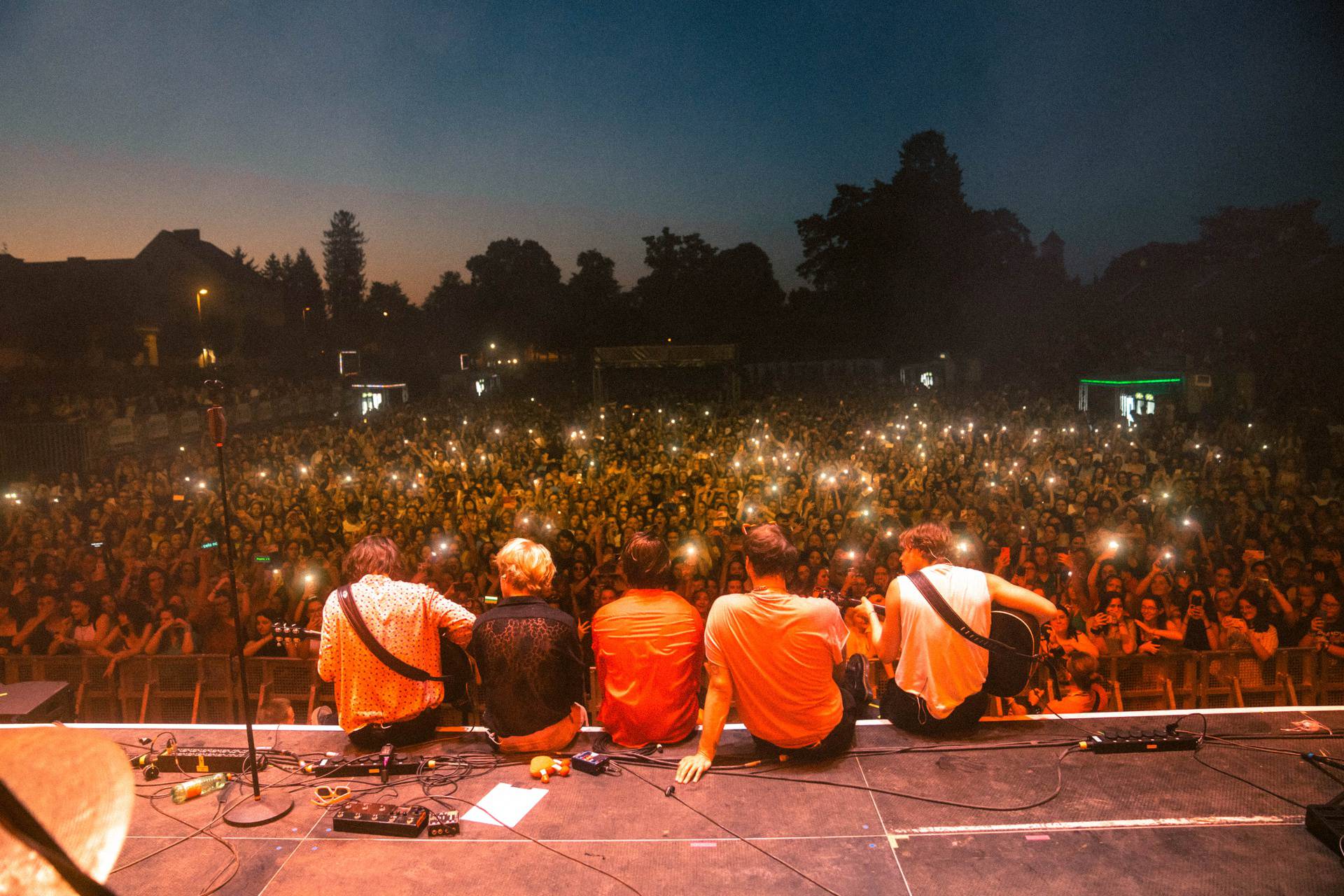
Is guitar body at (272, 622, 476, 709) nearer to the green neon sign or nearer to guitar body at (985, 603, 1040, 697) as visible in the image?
guitar body at (985, 603, 1040, 697)

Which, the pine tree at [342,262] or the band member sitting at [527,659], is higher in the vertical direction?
the pine tree at [342,262]

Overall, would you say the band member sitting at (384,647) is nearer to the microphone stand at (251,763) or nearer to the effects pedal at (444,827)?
the microphone stand at (251,763)

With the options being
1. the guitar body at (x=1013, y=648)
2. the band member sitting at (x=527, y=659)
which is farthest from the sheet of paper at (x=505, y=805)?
the guitar body at (x=1013, y=648)

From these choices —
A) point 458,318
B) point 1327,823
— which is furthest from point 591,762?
point 458,318

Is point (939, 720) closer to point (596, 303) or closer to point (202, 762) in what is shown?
point (202, 762)

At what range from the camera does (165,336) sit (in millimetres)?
27812

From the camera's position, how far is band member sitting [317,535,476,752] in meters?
2.95

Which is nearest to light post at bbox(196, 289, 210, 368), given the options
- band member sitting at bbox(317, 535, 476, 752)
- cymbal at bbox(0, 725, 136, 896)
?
band member sitting at bbox(317, 535, 476, 752)

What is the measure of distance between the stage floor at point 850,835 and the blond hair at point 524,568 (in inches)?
26.9

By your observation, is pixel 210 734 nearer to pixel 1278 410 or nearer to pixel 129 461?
pixel 129 461

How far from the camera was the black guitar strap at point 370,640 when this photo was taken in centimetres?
290

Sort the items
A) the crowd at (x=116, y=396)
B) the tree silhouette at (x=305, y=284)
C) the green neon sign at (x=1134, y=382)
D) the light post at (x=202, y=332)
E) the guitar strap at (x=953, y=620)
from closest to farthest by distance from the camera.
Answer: the light post at (x=202, y=332) < the guitar strap at (x=953, y=620) < the crowd at (x=116, y=396) < the green neon sign at (x=1134, y=382) < the tree silhouette at (x=305, y=284)

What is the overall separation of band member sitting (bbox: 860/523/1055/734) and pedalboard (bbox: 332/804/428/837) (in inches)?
70.6

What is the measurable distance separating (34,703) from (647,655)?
2.73 metres
